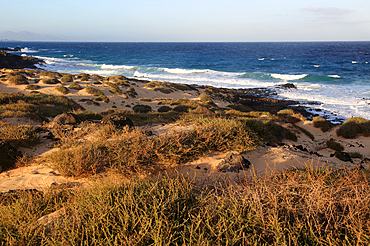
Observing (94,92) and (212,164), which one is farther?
(94,92)

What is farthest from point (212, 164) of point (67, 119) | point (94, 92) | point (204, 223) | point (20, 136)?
point (94, 92)

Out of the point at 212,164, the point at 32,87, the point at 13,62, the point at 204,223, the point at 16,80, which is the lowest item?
the point at 212,164

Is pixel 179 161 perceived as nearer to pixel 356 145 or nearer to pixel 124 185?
pixel 124 185

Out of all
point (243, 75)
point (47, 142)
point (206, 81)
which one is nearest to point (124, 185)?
point (47, 142)

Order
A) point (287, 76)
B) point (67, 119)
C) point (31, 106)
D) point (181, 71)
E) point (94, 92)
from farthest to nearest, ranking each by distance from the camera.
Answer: point (181, 71) < point (287, 76) < point (94, 92) < point (31, 106) < point (67, 119)

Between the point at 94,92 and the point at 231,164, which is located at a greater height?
the point at 94,92

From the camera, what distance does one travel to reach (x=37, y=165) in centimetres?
523

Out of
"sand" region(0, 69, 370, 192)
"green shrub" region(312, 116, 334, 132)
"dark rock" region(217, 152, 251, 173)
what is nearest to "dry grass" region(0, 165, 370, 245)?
"sand" region(0, 69, 370, 192)

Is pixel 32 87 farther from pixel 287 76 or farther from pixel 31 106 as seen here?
pixel 287 76

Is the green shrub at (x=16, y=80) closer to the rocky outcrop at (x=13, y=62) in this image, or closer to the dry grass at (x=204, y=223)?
the dry grass at (x=204, y=223)

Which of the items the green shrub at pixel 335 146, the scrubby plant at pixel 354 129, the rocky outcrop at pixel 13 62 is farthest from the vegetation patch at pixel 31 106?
the rocky outcrop at pixel 13 62

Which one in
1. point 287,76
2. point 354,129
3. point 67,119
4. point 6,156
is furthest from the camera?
point 287,76

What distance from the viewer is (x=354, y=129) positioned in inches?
470

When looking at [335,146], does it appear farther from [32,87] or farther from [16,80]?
[16,80]
